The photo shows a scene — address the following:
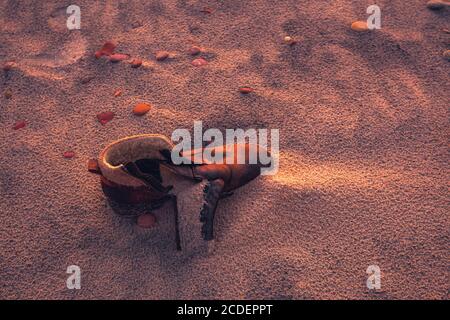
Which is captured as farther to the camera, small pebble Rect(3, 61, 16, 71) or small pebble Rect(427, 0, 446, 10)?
small pebble Rect(427, 0, 446, 10)

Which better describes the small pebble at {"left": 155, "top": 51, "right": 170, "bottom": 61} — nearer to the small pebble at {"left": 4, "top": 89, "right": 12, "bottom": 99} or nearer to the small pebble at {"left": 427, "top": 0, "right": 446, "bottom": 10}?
the small pebble at {"left": 4, "top": 89, "right": 12, "bottom": 99}

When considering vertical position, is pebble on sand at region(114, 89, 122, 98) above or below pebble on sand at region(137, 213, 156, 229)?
above

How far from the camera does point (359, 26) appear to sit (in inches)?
112

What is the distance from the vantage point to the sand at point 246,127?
1.83 meters

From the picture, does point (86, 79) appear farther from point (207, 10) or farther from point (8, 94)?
point (207, 10)

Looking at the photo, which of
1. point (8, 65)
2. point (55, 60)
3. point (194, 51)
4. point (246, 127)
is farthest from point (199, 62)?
point (8, 65)

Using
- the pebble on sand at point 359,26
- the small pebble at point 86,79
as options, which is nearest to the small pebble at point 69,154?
the small pebble at point 86,79

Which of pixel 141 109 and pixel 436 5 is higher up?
→ pixel 436 5

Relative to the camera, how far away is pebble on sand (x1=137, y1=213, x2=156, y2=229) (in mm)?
1981

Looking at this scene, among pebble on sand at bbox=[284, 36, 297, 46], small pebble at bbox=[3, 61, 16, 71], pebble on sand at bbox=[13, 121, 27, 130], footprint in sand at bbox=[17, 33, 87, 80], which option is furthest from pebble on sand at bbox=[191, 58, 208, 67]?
small pebble at bbox=[3, 61, 16, 71]

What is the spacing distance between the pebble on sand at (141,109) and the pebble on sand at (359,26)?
1.46 m

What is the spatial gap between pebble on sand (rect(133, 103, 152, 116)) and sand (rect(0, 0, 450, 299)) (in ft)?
0.13

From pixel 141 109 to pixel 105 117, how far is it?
209 millimetres
